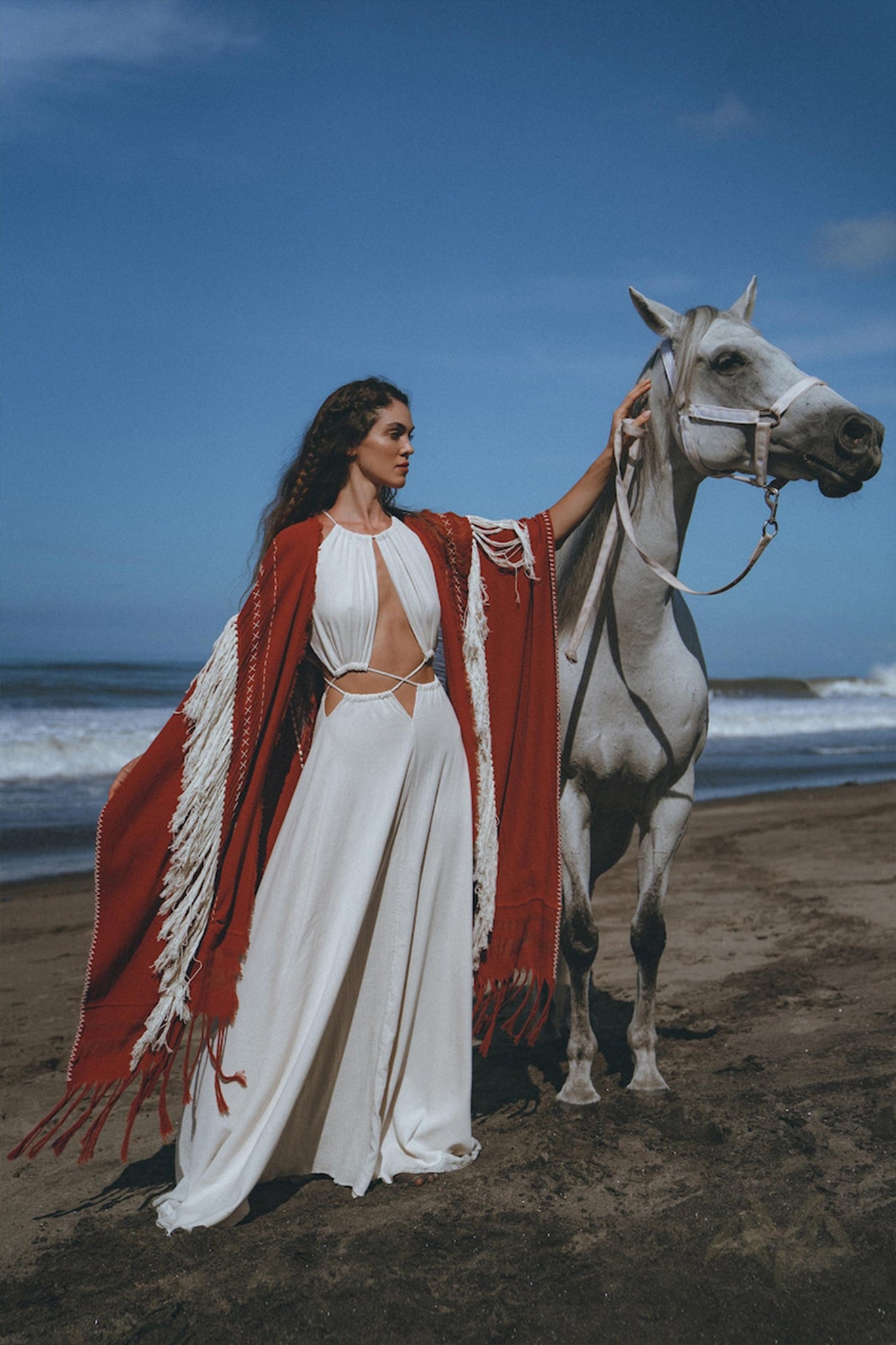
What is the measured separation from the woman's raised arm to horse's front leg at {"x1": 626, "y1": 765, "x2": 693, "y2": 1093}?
882 millimetres

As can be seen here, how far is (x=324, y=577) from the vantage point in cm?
287

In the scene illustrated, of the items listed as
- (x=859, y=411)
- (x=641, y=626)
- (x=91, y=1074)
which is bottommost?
(x=91, y=1074)

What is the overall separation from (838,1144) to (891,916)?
123 inches

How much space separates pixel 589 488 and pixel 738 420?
1.62ft

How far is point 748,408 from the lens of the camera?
3.05m

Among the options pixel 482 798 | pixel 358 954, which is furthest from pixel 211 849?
pixel 482 798

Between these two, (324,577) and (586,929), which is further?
(586,929)

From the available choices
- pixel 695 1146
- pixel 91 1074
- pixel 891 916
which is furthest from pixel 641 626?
pixel 891 916

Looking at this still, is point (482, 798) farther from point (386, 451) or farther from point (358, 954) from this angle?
point (386, 451)

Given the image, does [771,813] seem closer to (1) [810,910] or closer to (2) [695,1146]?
(1) [810,910]

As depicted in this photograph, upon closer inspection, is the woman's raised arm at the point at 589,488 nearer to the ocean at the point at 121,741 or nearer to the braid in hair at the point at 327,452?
the braid in hair at the point at 327,452

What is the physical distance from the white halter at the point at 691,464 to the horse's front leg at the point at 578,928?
18.8 inches

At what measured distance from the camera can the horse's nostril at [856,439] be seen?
9.50 feet

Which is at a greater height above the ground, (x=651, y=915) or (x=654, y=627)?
(x=654, y=627)
